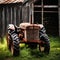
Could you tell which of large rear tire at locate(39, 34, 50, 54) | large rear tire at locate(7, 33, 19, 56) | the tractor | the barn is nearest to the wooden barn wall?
the barn

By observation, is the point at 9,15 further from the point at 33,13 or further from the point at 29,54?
the point at 29,54

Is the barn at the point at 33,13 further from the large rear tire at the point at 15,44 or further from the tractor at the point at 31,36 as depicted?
the large rear tire at the point at 15,44

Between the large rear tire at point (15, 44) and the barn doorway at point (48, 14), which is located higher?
the barn doorway at point (48, 14)

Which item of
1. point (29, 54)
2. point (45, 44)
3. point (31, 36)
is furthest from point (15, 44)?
point (45, 44)

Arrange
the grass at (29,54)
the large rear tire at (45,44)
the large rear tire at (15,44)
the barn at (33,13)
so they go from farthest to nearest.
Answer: the barn at (33,13)
the large rear tire at (45,44)
the large rear tire at (15,44)
the grass at (29,54)

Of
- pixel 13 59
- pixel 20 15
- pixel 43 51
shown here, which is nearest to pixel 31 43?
pixel 43 51

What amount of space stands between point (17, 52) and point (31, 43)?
956 mm

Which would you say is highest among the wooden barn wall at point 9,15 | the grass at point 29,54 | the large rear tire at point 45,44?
the wooden barn wall at point 9,15

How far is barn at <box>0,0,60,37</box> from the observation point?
1767 cm

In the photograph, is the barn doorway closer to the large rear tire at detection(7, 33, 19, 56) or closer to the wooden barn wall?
the wooden barn wall

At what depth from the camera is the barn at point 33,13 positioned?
696 inches

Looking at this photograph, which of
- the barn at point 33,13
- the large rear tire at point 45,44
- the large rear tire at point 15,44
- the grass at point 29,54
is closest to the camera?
the grass at point 29,54

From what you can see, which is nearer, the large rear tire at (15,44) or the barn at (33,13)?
the large rear tire at (15,44)

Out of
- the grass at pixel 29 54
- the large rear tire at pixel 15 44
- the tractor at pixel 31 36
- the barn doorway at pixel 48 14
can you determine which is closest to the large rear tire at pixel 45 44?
the tractor at pixel 31 36
